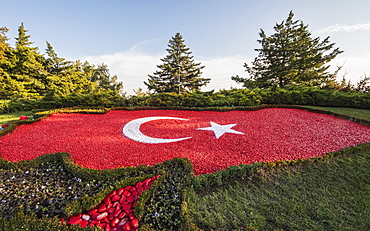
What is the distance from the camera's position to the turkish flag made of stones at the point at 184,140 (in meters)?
3.36

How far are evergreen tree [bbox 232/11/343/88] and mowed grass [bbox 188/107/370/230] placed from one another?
15.4 m

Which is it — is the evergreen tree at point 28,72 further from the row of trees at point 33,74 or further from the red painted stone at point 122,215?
the red painted stone at point 122,215

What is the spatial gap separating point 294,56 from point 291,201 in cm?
1789

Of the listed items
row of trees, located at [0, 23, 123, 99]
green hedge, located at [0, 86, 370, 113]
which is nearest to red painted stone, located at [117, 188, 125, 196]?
green hedge, located at [0, 86, 370, 113]

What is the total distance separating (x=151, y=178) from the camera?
7.89 ft

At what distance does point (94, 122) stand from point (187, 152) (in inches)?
166

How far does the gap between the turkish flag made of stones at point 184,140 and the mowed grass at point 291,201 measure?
0.59 m

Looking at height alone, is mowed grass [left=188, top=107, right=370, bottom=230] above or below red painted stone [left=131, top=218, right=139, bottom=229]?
below

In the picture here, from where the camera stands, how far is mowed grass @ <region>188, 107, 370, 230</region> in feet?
5.99

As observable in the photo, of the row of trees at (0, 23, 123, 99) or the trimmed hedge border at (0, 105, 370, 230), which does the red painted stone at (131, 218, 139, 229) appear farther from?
the row of trees at (0, 23, 123, 99)

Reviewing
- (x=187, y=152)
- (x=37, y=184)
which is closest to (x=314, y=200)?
(x=187, y=152)

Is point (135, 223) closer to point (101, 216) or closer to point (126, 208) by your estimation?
point (126, 208)

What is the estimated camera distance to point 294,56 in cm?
1562

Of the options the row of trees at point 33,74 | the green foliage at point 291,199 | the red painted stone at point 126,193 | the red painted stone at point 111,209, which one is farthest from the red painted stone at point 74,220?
the row of trees at point 33,74
